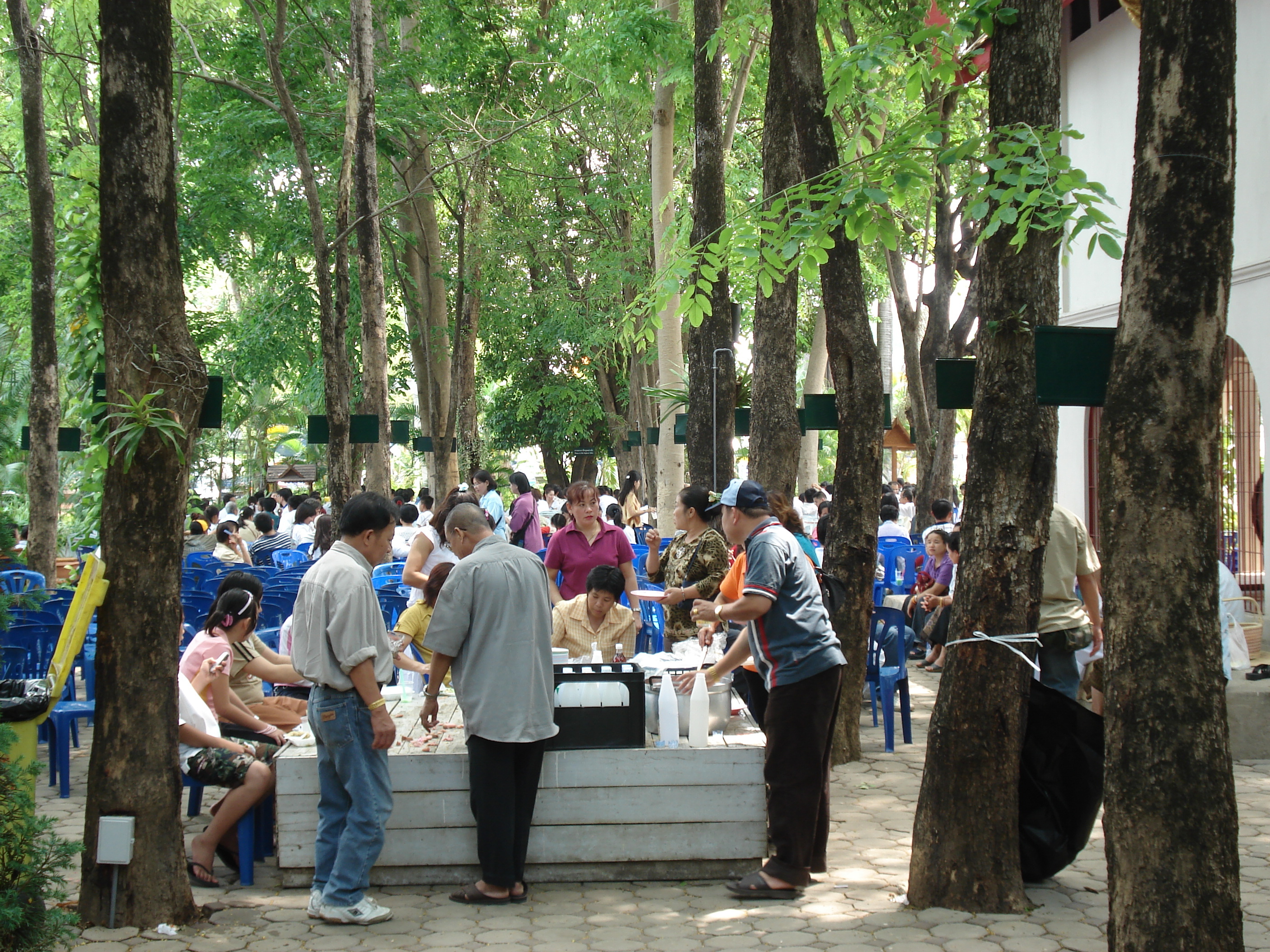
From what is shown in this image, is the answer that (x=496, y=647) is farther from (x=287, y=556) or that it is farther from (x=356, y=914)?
(x=287, y=556)

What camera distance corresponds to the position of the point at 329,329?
42.6 ft

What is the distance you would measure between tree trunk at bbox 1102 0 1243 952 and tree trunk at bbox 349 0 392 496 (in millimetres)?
10484

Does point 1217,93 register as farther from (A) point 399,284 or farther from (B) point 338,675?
(A) point 399,284

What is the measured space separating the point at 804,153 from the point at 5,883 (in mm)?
5582

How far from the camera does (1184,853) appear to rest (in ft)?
10.7

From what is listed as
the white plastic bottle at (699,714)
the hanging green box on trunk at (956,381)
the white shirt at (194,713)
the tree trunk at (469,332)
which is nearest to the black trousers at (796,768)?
the white plastic bottle at (699,714)

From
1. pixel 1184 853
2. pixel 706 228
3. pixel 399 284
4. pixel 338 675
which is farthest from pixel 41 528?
pixel 399 284

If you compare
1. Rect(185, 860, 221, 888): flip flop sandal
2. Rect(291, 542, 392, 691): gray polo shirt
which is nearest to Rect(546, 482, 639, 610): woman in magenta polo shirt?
Rect(185, 860, 221, 888): flip flop sandal

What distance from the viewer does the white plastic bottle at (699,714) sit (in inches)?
203

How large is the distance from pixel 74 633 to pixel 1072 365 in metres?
3.77

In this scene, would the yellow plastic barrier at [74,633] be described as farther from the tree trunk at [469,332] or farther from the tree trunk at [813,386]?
the tree trunk at [813,386]

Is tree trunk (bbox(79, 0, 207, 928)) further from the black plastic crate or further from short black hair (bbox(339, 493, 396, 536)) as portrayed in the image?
the black plastic crate

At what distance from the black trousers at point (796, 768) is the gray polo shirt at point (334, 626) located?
1758mm

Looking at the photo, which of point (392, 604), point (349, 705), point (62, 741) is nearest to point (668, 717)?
point (349, 705)
